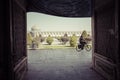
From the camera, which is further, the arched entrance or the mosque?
the mosque

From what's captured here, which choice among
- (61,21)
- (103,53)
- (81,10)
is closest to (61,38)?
(61,21)

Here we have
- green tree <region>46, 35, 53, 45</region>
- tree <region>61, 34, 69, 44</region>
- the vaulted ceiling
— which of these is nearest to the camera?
the vaulted ceiling

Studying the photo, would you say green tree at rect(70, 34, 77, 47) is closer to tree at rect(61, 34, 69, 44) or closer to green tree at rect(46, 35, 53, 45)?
tree at rect(61, 34, 69, 44)

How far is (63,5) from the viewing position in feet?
24.6

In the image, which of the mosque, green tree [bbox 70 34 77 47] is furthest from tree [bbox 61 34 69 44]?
the mosque

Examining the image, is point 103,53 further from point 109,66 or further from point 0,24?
point 0,24

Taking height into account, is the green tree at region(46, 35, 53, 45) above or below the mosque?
below

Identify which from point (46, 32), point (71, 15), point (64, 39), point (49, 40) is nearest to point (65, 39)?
point (64, 39)

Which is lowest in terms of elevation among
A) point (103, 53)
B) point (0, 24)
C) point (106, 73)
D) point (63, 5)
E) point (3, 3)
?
point (106, 73)

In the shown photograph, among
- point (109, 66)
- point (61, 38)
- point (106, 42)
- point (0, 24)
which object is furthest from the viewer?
point (61, 38)

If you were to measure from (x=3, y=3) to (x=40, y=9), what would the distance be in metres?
3.67

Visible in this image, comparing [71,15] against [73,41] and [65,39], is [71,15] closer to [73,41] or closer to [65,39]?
[73,41]

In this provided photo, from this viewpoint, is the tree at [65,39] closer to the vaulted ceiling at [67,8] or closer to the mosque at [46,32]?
the mosque at [46,32]

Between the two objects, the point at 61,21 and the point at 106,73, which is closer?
the point at 106,73
